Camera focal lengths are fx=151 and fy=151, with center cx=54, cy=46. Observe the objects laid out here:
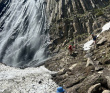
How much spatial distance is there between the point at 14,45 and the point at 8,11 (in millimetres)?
22951

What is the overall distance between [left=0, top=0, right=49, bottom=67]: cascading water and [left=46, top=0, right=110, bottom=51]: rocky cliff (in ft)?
9.72

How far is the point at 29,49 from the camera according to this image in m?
38.2

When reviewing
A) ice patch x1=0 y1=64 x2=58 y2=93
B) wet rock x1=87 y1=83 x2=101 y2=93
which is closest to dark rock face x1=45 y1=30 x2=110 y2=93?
wet rock x1=87 y1=83 x2=101 y2=93

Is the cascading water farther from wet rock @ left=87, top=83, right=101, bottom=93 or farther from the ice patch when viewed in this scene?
wet rock @ left=87, top=83, right=101, bottom=93

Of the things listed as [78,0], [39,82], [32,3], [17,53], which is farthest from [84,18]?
[39,82]

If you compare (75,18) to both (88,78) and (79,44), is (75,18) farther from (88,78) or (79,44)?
(88,78)

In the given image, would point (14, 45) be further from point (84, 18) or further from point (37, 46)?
point (84, 18)

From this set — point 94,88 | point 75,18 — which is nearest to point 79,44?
point 75,18

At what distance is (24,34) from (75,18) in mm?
14966

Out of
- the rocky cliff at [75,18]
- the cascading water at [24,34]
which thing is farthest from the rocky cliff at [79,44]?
the cascading water at [24,34]

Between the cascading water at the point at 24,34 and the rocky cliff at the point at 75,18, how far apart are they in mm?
2963

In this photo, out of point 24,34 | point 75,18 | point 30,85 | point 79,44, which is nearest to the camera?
point 30,85

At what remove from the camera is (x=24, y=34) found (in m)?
43.0

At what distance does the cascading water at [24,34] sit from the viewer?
3625cm
